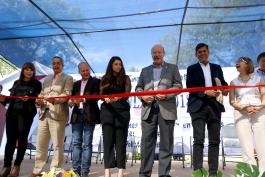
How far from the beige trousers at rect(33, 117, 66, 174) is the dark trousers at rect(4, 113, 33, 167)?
24cm

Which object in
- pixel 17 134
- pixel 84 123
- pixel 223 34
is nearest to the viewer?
pixel 84 123

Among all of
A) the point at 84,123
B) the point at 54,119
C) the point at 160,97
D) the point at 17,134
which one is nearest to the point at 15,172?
the point at 17,134

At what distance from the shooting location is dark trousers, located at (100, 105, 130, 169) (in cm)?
345

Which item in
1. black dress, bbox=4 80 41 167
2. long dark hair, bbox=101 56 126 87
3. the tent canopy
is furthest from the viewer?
the tent canopy

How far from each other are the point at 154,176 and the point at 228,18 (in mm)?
2474

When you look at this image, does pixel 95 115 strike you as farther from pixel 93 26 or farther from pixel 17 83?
pixel 93 26

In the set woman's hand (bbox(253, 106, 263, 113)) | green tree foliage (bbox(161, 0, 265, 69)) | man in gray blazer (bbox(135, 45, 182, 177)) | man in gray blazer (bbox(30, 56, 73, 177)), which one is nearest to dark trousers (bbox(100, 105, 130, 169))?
man in gray blazer (bbox(135, 45, 182, 177))

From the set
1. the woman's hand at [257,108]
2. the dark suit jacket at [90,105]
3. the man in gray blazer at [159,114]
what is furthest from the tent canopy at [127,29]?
the woman's hand at [257,108]

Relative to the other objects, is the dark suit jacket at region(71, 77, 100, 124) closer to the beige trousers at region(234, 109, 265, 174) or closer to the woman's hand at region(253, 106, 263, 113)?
the beige trousers at region(234, 109, 265, 174)

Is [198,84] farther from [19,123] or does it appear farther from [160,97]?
[19,123]

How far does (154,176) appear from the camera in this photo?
13.0ft

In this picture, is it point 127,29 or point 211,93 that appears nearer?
point 211,93

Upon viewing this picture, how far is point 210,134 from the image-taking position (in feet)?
10.8

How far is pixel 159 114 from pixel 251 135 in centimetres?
91
